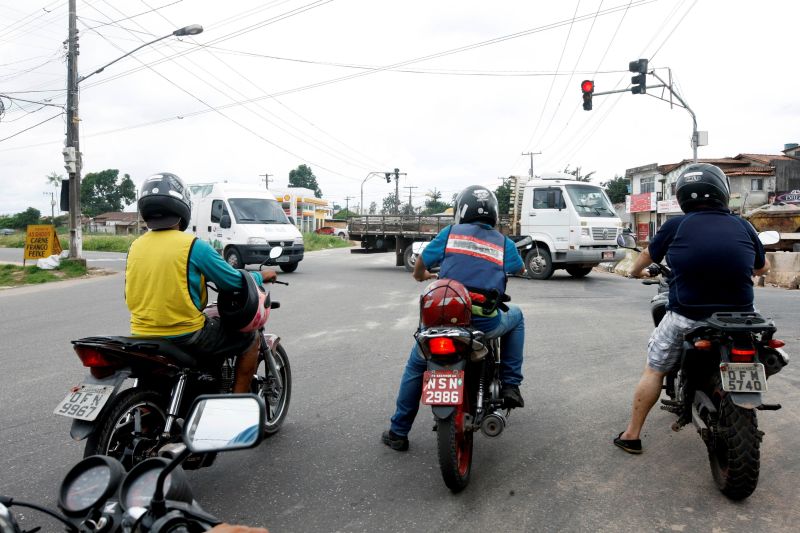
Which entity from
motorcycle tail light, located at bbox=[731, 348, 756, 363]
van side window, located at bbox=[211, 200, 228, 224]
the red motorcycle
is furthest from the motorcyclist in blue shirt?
van side window, located at bbox=[211, 200, 228, 224]

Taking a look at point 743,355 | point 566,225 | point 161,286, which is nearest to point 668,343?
point 743,355

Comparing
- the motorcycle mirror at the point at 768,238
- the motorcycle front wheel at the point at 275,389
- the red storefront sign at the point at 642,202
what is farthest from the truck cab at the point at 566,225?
the red storefront sign at the point at 642,202

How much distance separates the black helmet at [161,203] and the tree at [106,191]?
114m

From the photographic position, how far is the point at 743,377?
3162mm

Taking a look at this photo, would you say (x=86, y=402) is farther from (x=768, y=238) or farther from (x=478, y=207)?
(x=768, y=238)

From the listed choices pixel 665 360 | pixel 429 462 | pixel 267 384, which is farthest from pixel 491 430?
pixel 267 384

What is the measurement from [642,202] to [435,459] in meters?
44.0

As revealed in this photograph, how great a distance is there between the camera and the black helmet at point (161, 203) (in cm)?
330

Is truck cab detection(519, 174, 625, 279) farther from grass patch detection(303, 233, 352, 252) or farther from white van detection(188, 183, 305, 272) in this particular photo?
grass patch detection(303, 233, 352, 252)

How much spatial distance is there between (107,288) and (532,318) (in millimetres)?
9656

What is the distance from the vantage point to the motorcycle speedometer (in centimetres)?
178

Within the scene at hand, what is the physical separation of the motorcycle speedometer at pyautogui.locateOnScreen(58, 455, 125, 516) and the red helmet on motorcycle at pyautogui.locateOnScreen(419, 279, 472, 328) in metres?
1.88

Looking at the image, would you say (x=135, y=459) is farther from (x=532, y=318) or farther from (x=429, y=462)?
(x=532, y=318)

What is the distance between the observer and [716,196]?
362 centimetres
